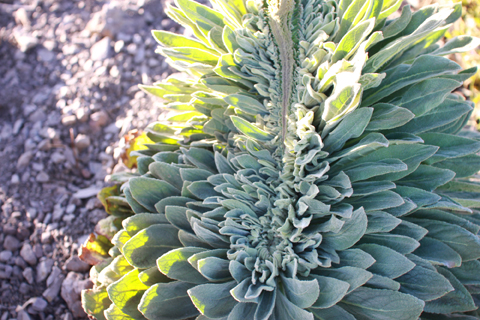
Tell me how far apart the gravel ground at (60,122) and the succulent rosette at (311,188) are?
23.0 inches

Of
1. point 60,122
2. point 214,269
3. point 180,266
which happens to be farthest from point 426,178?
point 60,122

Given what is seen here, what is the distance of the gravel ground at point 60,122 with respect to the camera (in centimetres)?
198

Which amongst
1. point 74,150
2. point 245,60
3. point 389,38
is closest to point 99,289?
point 245,60

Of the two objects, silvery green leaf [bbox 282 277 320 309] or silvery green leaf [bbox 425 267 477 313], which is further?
silvery green leaf [bbox 425 267 477 313]

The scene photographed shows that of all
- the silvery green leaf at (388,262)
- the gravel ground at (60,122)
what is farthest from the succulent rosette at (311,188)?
the gravel ground at (60,122)

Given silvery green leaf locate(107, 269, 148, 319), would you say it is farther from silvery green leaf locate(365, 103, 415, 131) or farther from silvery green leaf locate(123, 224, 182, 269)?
silvery green leaf locate(365, 103, 415, 131)

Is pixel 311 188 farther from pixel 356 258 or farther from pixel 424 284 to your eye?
pixel 424 284

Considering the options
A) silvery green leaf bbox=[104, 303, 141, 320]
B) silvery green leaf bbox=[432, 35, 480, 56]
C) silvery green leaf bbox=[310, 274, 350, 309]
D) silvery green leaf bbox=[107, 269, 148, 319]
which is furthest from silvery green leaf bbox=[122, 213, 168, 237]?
silvery green leaf bbox=[432, 35, 480, 56]

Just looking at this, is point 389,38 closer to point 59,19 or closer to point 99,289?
point 99,289

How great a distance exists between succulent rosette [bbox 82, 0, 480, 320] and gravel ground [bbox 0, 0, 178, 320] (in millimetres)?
584

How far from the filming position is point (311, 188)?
1161 millimetres

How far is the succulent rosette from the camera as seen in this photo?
1.12 m

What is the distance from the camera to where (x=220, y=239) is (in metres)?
1.25

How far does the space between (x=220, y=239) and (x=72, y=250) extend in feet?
3.95
